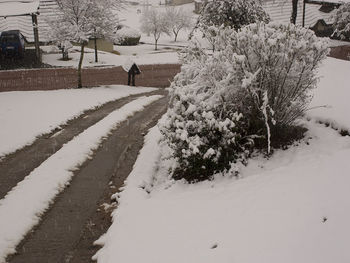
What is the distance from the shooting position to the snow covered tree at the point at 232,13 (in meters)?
18.0

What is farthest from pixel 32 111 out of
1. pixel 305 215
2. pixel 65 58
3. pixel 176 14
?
pixel 176 14

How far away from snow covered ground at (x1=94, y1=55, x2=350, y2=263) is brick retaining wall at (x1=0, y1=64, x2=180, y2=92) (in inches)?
664

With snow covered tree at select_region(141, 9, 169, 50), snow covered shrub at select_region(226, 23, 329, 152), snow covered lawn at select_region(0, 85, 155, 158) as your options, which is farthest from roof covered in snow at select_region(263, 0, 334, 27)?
snow covered shrub at select_region(226, 23, 329, 152)

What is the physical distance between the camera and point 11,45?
28.0 m

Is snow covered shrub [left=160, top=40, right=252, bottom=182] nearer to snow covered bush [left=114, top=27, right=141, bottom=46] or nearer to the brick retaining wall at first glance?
the brick retaining wall

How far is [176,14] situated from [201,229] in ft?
169

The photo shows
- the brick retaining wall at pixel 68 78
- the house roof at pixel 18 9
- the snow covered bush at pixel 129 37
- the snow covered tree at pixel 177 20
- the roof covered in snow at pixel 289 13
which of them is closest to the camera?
the brick retaining wall at pixel 68 78

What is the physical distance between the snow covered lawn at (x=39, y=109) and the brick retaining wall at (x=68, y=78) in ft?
9.71

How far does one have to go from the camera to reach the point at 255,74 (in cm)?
754

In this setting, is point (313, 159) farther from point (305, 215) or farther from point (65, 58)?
point (65, 58)

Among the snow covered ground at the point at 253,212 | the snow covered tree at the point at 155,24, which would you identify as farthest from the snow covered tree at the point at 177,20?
the snow covered ground at the point at 253,212

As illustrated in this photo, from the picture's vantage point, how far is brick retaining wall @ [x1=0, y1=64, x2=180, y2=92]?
2347cm

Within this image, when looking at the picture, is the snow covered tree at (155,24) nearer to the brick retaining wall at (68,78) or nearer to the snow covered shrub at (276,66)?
the brick retaining wall at (68,78)

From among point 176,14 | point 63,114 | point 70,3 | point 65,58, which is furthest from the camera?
point 176,14
